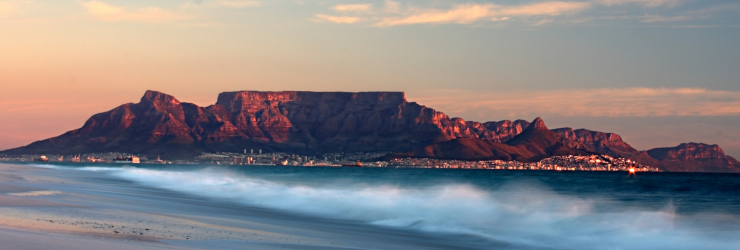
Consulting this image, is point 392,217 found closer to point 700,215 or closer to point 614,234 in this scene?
point 614,234

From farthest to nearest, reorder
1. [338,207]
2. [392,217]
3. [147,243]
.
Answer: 1. [338,207]
2. [392,217]
3. [147,243]

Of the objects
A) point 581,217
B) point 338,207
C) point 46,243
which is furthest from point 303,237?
point 338,207

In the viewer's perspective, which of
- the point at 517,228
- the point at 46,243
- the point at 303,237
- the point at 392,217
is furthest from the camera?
the point at 392,217

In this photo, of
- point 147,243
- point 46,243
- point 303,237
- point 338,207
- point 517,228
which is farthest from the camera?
point 338,207

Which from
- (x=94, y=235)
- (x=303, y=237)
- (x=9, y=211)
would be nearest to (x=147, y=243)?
(x=94, y=235)

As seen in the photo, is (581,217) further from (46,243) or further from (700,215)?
(46,243)

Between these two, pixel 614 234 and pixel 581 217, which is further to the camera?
pixel 581 217
